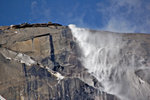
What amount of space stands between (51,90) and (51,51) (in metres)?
4.09

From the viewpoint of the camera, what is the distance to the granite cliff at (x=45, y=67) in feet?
72.1

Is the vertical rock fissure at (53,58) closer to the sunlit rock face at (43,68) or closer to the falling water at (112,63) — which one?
the sunlit rock face at (43,68)

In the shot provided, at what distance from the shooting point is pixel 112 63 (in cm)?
2445

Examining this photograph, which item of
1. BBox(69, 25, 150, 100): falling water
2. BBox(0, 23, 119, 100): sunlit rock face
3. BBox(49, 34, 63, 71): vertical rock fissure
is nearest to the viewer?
BBox(0, 23, 119, 100): sunlit rock face

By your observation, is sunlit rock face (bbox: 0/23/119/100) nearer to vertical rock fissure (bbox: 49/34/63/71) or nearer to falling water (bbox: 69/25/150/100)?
vertical rock fissure (bbox: 49/34/63/71)

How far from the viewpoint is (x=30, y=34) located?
2452 centimetres

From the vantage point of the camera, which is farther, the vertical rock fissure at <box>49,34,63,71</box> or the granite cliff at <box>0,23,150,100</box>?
the vertical rock fissure at <box>49,34,63,71</box>

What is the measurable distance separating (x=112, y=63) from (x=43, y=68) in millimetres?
7051

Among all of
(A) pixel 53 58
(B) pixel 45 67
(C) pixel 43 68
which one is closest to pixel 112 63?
(A) pixel 53 58

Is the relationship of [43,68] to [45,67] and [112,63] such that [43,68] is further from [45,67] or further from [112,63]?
[112,63]

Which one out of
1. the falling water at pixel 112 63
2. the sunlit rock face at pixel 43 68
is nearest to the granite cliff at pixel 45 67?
the sunlit rock face at pixel 43 68

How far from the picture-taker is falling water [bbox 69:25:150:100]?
22844mm

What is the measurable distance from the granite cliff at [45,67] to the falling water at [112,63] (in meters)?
0.52

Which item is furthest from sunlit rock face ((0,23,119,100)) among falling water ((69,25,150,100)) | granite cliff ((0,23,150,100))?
falling water ((69,25,150,100))
